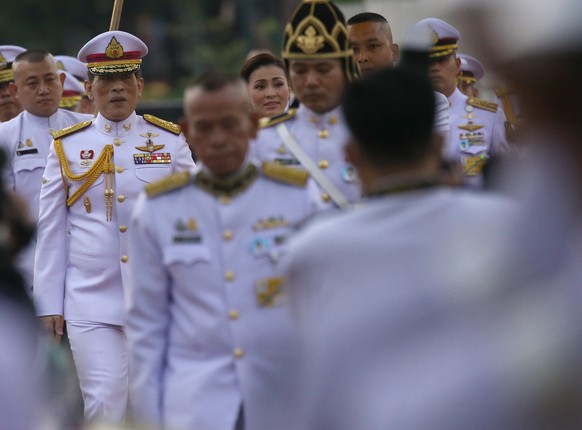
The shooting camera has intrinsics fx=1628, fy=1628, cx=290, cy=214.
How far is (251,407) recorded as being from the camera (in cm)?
571

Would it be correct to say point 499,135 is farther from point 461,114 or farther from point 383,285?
point 383,285

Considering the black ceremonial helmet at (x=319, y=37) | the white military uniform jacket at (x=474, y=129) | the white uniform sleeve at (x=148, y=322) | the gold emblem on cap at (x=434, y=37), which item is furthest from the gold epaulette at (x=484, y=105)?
the white uniform sleeve at (x=148, y=322)

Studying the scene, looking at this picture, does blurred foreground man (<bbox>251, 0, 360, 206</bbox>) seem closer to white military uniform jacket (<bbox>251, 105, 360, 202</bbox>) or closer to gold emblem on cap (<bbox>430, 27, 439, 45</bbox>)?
white military uniform jacket (<bbox>251, 105, 360, 202</bbox>)

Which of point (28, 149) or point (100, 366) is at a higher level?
point (28, 149)

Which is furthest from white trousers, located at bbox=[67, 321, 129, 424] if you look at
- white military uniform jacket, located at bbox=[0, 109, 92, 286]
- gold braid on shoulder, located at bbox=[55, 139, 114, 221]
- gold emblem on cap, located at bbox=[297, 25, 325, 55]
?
gold emblem on cap, located at bbox=[297, 25, 325, 55]

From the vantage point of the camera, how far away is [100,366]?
8.88 meters

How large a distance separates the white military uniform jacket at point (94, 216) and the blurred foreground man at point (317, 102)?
2.31m

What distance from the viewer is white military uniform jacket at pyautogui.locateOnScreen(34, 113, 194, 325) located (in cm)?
901

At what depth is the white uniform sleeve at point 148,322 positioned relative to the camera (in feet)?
18.4

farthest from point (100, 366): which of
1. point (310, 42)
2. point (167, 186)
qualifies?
point (167, 186)

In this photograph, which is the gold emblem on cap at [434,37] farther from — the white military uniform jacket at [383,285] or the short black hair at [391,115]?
the white military uniform jacket at [383,285]

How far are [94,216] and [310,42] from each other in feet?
8.72

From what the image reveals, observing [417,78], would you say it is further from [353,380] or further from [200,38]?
[200,38]

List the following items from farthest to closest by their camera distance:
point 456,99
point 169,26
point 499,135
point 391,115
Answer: point 169,26, point 456,99, point 499,135, point 391,115
